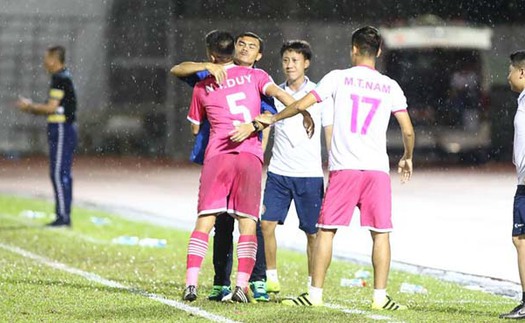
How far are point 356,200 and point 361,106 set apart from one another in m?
0.62

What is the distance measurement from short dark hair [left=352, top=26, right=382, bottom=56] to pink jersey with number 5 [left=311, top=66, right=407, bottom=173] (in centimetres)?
12

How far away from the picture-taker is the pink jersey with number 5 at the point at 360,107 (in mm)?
9672

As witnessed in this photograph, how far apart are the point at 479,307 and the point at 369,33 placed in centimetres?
211

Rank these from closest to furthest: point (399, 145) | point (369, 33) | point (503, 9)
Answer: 1. point (369, 33)
2. point (399, 145)
3. point (503, 9)

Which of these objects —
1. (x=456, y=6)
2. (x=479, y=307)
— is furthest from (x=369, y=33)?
(x=456, y=6)

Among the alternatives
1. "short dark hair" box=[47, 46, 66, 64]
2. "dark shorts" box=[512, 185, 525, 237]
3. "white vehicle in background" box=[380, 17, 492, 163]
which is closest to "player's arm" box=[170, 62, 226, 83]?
"dark shorts" box=[512, 185, 525, 237]

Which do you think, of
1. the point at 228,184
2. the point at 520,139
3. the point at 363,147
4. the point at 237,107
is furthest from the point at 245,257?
the point at 520,139

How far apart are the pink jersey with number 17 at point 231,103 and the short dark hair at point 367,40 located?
0.73 metres

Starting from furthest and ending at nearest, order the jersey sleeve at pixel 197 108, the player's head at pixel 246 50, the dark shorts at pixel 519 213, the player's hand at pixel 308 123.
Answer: the player's head at pixel 246 50 < the jersey sleeve at pixel 197 108 < the player's hand at pixel 308 123 < the dark shorts at pixel 519 213

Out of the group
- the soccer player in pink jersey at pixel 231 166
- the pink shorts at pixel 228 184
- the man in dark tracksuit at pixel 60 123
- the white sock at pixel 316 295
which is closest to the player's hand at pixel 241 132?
the soccer player in pink jersey at pixel 231 166

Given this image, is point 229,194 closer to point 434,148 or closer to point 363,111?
point 363,111

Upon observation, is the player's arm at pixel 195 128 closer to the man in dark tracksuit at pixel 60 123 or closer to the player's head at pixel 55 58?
the man in dark tracksuit at pixel 60 123

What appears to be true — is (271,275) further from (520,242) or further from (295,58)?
(520,242)

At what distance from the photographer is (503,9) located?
38938 mm
